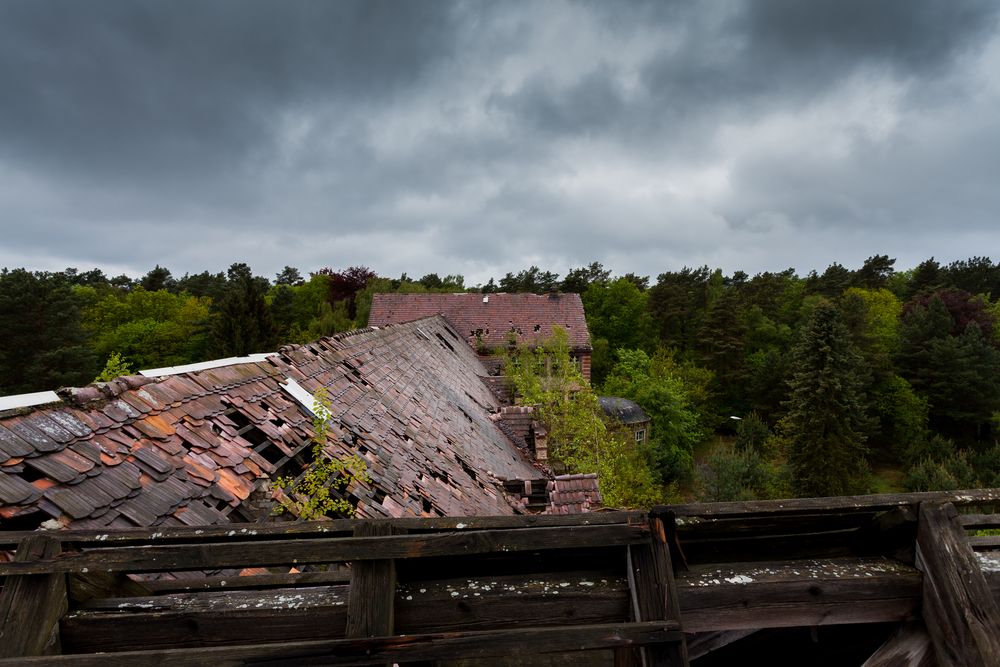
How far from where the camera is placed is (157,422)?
11.5 ft

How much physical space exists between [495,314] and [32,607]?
28.9 metres

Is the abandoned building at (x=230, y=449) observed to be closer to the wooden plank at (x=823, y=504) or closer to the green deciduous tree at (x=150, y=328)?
the wooden plank at (x=823, y=504)

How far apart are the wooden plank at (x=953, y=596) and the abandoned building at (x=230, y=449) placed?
368cm

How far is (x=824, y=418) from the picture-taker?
88.0 feet

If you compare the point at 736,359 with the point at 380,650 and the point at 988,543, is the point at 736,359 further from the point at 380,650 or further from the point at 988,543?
the point at 380,650

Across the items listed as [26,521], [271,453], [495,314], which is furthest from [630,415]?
[26,521]

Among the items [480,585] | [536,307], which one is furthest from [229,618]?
[536,307]

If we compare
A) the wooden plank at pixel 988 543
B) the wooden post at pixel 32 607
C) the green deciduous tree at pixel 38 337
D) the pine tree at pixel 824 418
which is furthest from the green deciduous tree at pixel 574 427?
the green deciduous tree at pixel 38 337

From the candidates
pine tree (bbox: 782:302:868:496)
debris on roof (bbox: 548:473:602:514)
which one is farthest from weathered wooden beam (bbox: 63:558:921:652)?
pine tree (bbox: 782:302:868:496)

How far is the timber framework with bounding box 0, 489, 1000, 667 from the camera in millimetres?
1384

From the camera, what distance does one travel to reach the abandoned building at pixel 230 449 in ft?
8.62

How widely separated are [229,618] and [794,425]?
109 ft

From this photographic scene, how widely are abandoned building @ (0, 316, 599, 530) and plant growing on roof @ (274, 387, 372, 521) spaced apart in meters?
0.10

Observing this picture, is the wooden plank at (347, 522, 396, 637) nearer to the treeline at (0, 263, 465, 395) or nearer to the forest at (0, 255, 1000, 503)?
the treeline at (0, 263, 465, 395)
